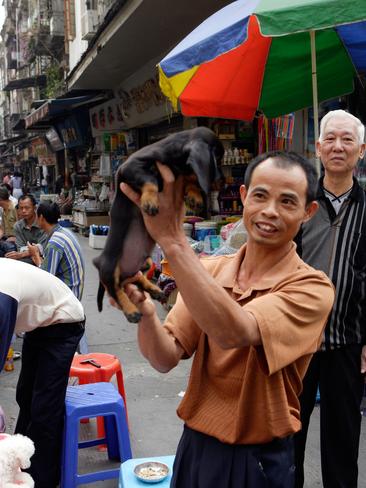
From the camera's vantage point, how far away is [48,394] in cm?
309

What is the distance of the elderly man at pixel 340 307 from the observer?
266cm

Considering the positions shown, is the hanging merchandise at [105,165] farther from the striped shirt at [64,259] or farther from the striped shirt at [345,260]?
the striped shirt at [345,260]

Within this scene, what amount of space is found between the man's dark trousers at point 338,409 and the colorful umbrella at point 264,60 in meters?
1.96

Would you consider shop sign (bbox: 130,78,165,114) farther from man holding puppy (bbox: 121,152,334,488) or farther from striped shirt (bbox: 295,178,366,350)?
man holding puppy (bbox: 121,152,334,488)

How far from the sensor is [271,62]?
5.03 meters

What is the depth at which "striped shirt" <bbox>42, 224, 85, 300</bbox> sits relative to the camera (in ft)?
13.4

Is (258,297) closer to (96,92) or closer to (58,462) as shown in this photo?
(58,462)

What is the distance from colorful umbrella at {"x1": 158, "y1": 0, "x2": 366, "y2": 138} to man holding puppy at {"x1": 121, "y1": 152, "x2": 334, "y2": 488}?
1.97 meters

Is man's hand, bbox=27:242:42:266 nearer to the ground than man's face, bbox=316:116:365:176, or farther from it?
nearer to the ground

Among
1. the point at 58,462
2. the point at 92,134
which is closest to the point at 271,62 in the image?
the point at 58,462

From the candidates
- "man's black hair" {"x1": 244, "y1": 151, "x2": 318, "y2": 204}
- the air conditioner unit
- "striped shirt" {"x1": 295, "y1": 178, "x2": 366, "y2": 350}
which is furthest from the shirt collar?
the air conditioner unit

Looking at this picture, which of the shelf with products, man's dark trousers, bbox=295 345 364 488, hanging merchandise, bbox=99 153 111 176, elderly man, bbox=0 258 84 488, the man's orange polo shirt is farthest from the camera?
hanging merchandise, bbox=99 153 111 176

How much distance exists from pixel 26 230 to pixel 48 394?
313 cm

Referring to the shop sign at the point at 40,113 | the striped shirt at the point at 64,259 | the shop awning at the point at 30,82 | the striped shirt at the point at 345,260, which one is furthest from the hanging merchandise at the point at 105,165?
the striped shirt at the point at 345,260
